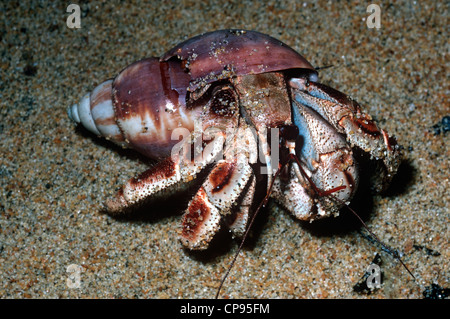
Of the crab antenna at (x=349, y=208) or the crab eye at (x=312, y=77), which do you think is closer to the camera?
the crab antenna at (x=349, y=208)

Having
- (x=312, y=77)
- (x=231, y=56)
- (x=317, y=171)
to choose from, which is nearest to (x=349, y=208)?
(x=317, y=171)

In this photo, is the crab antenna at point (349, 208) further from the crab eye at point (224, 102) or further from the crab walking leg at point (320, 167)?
the crab eye at point (224, 102)

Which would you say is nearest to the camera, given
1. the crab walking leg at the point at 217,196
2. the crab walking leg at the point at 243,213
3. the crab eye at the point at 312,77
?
the crab walking leg at the point at 217,196

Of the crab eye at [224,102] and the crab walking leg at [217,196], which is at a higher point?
the crab eye at [224,102]

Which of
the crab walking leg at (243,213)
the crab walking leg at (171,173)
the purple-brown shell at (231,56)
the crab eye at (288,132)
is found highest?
the purple-brown shell at (231,56)

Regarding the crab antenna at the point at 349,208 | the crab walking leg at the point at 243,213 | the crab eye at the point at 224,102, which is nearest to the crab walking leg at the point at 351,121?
the crab antenna at the point at 349,208

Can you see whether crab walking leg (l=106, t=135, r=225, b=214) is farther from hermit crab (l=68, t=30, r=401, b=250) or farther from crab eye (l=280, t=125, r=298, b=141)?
crab eye (l=280, t=125, r=298, b=141)

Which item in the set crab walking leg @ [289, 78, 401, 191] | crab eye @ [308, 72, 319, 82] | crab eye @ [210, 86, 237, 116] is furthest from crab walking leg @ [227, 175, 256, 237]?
crab eye @ [308, 72, 319, 82]

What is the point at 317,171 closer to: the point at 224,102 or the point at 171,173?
the point at 224,102

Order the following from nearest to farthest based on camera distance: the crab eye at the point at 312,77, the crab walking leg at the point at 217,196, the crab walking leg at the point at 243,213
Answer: the crab walking leg at the point at 217,196, the crab walking leg at the point at 243,213, the crab eye at the point at 312,77
